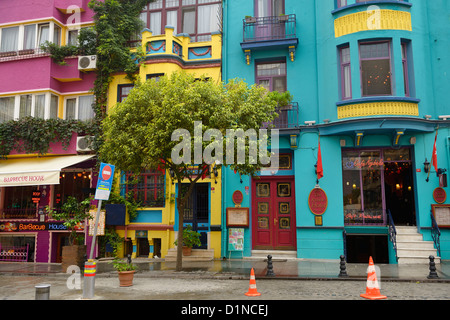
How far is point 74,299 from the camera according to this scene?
984 centimetres

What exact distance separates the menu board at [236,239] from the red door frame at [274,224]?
3.29ft

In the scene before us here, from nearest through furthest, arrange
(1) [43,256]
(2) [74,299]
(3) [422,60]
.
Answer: (2) [74,299] → (3) [422,60] → (1) [43,256]

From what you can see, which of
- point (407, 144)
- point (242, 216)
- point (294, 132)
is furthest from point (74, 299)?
point (407, 144)

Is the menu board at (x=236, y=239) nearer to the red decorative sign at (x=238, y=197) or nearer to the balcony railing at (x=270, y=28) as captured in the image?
the red decorative sign at (x=238, y=197)

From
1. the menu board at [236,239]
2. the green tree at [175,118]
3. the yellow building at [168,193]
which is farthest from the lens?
the yellow building at [168,193]

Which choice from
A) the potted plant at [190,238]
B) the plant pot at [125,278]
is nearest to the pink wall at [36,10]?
the potted plant at [190,238]

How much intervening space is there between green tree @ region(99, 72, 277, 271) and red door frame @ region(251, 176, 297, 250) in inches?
169

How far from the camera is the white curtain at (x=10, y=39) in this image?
65.0 ft

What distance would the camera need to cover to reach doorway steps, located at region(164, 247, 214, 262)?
54.0 feet

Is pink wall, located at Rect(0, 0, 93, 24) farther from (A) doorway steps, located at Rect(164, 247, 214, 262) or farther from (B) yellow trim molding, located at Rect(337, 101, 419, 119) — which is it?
(B) yellow trim molding, located at Rect(337, 101, 419, 119)

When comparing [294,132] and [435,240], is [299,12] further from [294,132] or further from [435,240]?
[435,240]

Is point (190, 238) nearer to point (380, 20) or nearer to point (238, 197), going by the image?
point (238, 197)

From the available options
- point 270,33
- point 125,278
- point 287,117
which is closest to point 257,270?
point 125,278

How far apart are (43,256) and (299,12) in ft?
52.7
